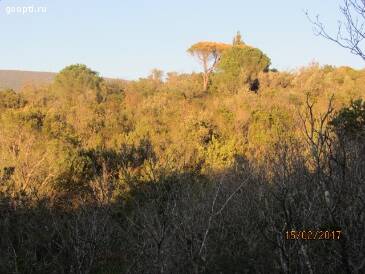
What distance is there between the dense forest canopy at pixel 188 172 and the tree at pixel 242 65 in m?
0.16

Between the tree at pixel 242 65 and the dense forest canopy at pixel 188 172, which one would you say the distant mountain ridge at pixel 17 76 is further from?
the tree at pixel 242 65

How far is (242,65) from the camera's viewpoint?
172 feet

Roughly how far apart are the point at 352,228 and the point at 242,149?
88.1 feet

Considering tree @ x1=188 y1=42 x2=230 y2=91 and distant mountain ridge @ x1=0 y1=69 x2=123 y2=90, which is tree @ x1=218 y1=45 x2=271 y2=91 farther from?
distant mountain ridge @ x1=0 y1=69 x2=123 y2=90

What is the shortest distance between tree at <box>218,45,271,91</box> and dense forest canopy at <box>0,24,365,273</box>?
0.16 metres

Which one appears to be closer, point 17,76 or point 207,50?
point 207,50

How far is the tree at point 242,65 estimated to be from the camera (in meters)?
49.8

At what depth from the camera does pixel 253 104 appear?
36.7m

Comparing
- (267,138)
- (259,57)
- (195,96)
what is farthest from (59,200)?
(259,57)

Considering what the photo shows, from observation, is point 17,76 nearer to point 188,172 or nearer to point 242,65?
point 242,65

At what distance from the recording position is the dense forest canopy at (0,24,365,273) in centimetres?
448

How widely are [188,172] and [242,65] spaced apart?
2872cm
